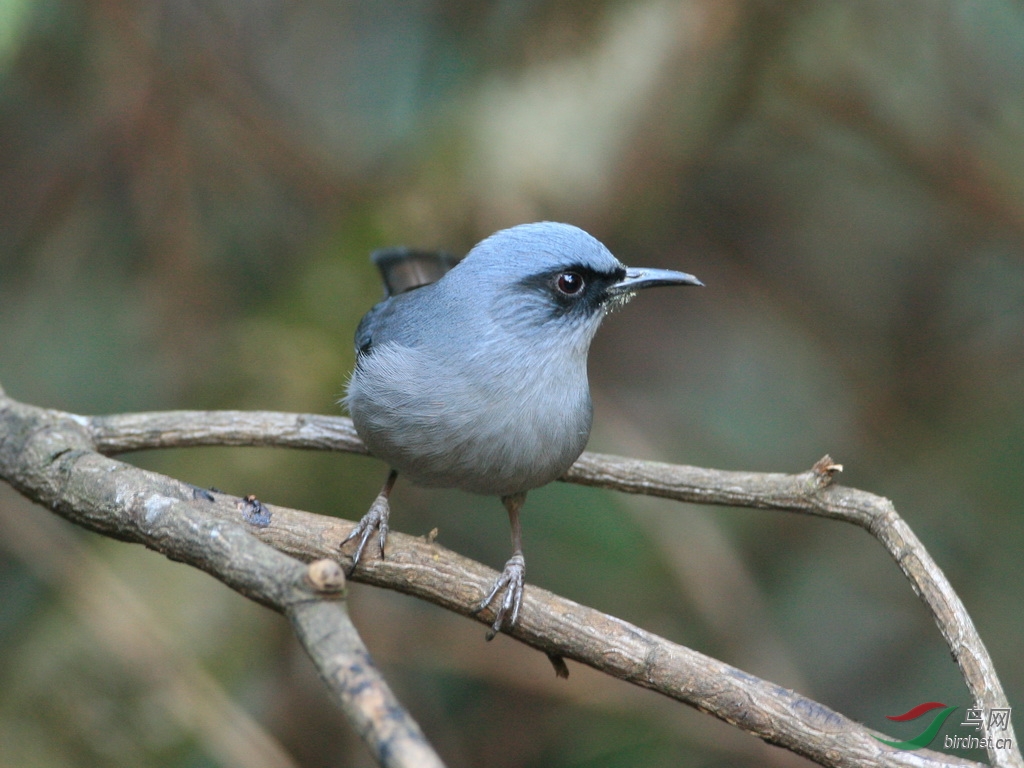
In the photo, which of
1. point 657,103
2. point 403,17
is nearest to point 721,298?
point 657,103

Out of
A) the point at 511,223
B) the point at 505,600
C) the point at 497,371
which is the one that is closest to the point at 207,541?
the point at 505,600

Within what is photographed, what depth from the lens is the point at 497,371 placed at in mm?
3996

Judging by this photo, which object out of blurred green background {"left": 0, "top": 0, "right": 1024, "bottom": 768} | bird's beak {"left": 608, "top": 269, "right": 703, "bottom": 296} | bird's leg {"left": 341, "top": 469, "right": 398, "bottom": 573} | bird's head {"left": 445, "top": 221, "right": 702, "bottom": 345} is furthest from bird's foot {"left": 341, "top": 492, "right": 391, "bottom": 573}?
blurred green background {"left": 0, "top": 0, "right": 1024, "bottom": 768}

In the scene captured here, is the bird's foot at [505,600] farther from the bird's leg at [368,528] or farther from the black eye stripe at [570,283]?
the black eye stripe at [570,283]

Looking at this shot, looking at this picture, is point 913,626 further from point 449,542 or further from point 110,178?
point 110,178

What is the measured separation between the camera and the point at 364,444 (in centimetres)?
442

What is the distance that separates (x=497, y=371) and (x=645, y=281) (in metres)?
0.81

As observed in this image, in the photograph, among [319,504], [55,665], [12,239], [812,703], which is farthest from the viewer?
[12,239]

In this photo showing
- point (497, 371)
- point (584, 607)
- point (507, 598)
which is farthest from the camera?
point (497, 371)

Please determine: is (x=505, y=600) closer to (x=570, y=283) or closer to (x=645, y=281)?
(x=570, y=283)

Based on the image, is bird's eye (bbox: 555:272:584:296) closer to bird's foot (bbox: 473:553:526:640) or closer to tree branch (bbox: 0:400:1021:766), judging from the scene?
tree branch (bbox: 0:400:1021:766)

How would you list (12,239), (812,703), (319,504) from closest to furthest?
(812,703), (319,504), (12,239)

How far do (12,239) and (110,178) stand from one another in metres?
0.75

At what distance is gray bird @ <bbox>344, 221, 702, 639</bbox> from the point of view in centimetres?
390
